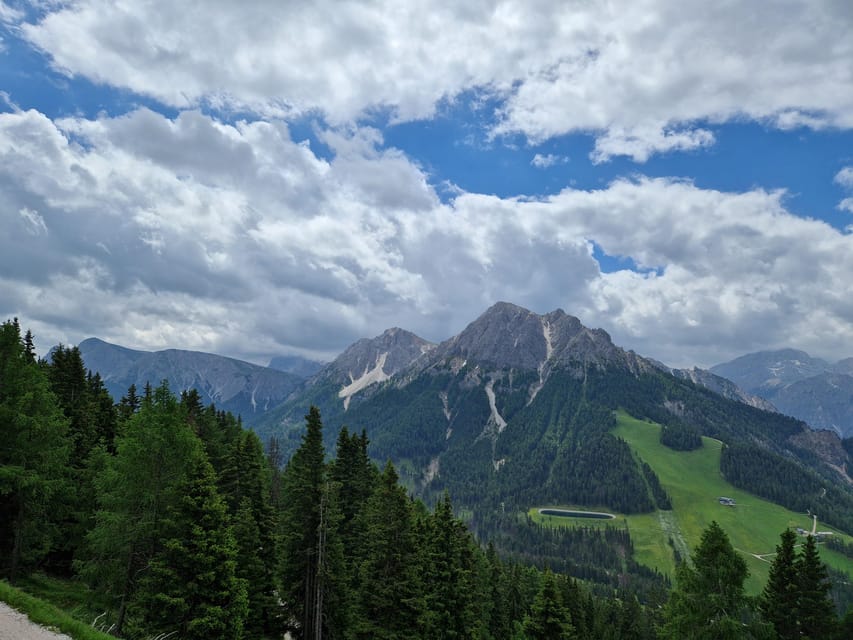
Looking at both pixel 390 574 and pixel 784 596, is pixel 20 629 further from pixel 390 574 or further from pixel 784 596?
pixel 784 596

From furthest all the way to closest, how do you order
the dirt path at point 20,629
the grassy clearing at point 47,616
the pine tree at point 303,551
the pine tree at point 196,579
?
the pine tree at point 303,551 → the pine tree at point 196,579 → the grassy clearing at point 47,616 → the dirt path at point 20,629

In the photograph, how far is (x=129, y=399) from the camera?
74.6 m

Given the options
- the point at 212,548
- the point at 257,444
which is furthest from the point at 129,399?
the point at 212,548

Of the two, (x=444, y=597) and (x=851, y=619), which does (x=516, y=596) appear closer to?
(x=444, y=597)

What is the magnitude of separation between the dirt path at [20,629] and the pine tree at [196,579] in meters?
9.65

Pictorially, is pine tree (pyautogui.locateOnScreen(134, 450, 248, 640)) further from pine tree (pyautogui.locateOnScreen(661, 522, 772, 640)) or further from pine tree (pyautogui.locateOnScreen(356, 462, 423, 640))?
pine tree (pyautogui.locateOnScreen(661, 522, 772, 640))

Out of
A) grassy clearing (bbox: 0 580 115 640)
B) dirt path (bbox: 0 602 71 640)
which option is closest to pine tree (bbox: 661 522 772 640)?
grassy clearing (bbox: 0 580 115 640)

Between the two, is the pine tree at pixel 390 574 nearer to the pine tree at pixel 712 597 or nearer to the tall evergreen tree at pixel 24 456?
the pine tree at pixel 712 597

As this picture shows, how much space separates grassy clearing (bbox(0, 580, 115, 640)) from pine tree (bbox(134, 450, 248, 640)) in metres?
8.51

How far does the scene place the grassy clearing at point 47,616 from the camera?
1944 cm

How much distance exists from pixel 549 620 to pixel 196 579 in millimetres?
27562

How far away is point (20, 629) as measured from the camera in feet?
60.9

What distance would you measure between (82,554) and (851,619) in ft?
188

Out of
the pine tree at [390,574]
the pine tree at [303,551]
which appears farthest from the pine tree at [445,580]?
the pine tree at [303,551]
